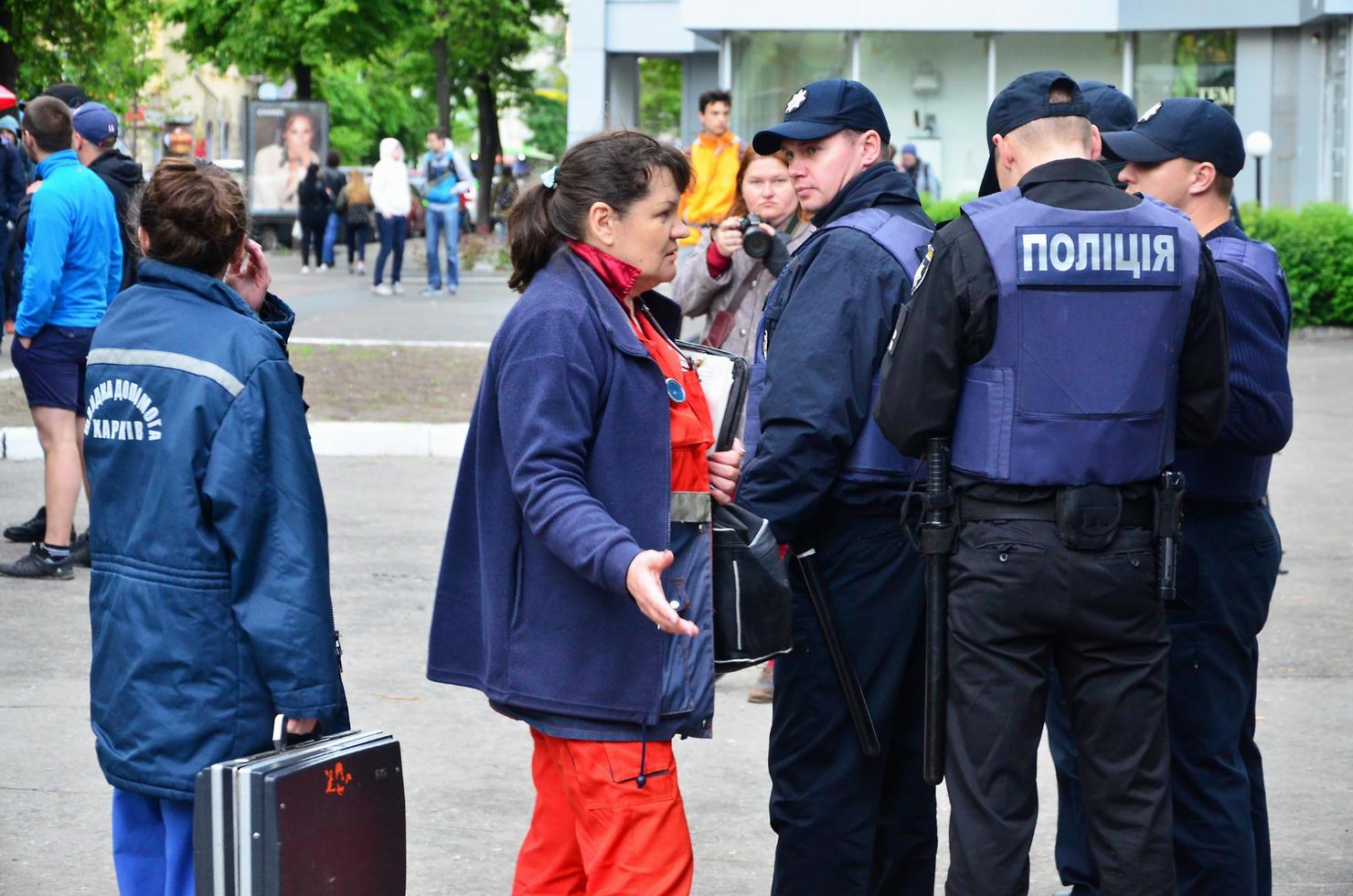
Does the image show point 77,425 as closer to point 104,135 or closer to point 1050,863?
point 104,135

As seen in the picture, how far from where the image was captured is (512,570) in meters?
3.32

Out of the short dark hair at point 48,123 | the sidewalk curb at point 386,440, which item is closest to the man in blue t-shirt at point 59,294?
the short dark hair at point 48,123

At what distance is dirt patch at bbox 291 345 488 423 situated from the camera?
12.4 m

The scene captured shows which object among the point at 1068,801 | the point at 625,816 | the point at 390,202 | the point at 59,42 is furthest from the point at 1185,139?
the point at 59,42

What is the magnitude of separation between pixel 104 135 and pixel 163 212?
17.3 ft

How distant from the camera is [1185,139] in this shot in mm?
4121

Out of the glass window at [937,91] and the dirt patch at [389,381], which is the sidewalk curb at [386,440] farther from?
the glass window at [937,91]

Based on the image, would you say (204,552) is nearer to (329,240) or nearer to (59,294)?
(59,294)

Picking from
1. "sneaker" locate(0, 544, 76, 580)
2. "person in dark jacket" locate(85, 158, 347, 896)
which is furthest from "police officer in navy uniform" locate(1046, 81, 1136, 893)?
"sneaker" locate(0, 544, 76, 580)

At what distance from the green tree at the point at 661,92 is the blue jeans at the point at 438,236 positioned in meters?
23.4

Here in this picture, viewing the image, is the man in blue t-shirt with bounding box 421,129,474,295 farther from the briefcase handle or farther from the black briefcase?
the black briefcase

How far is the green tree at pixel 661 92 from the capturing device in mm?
50125

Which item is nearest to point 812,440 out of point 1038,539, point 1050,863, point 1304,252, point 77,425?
point 1038,539

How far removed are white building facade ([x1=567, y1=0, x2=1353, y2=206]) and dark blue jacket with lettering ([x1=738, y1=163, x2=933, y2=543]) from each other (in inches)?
940
